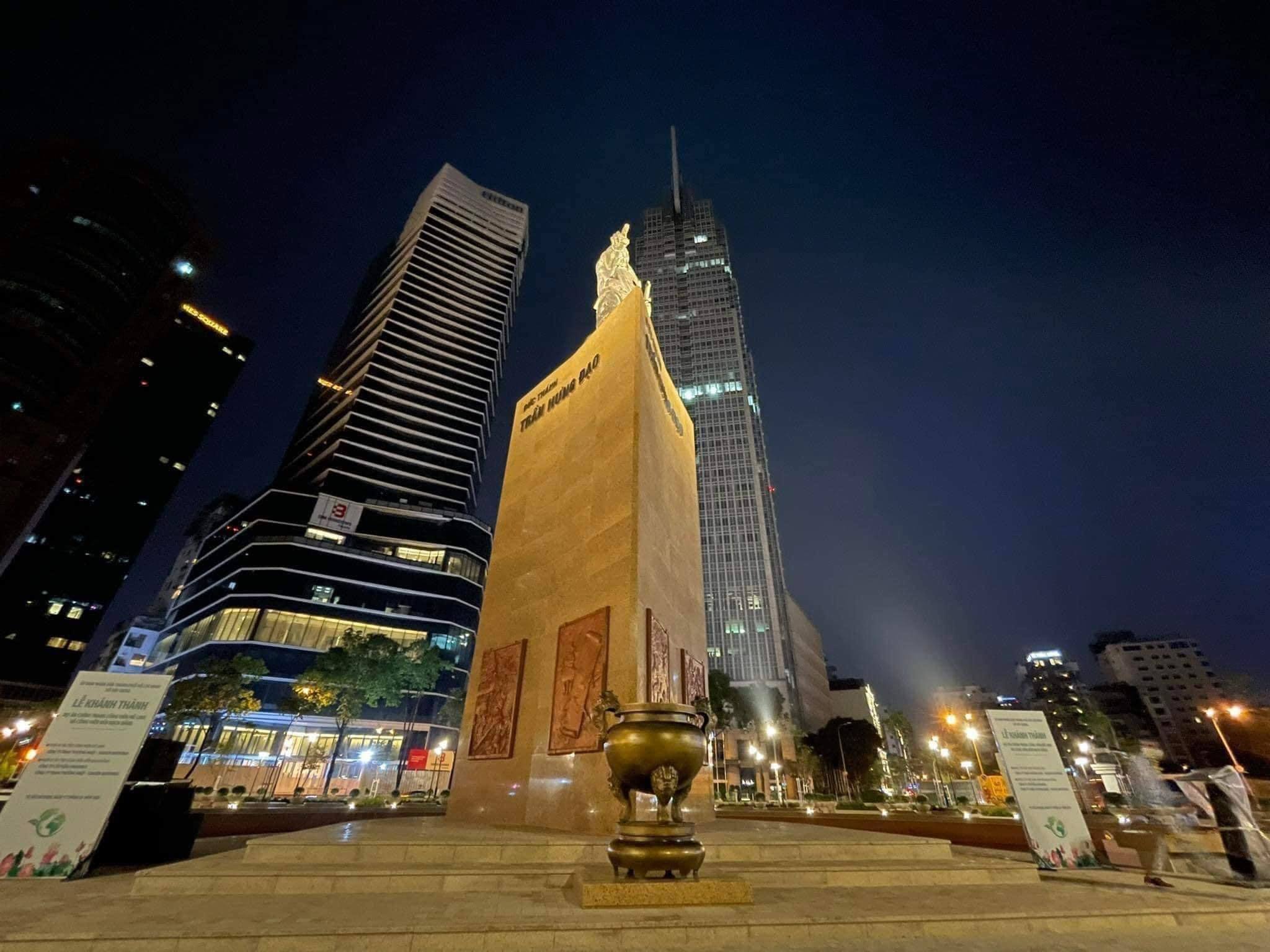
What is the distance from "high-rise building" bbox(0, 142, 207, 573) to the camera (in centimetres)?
3322

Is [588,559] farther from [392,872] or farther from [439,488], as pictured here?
[439,488]

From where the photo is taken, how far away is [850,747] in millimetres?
44375

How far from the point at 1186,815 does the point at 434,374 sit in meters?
72.1

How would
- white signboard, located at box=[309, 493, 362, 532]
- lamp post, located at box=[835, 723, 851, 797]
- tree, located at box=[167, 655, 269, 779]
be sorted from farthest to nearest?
white signboard, located at box=[309, 493, 362, 532] < lamp post, located at box=[835, 723, 851, 797] < tree, located at box=[167, 655, 269, 779]

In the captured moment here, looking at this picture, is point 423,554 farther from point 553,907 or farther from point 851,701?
point 851,701

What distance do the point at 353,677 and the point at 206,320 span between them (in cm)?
5432

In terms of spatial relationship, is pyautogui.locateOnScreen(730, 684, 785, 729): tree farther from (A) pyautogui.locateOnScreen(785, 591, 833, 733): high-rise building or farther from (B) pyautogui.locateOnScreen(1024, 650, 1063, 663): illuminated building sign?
(B) pyautogui.locateOnScreen(1024, 650, 1063, 663): illuminated building sign

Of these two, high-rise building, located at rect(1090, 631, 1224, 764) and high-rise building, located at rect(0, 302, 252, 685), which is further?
high-rise building, located at rect(1090, 631, 1224, 764)

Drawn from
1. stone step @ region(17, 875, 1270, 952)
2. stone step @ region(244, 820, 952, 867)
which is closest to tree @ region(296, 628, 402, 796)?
stone step @ region(244, 820, 952, 867)

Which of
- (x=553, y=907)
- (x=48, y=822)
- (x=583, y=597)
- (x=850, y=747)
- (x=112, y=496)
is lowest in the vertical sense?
(x=553, y=907)

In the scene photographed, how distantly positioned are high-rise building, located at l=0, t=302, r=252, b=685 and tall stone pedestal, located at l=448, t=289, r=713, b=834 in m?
50.6

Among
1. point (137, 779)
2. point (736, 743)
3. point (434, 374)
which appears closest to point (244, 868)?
point (137, 779)

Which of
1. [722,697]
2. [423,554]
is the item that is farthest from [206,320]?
[722,697]

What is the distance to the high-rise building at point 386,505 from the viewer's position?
42531 mm
